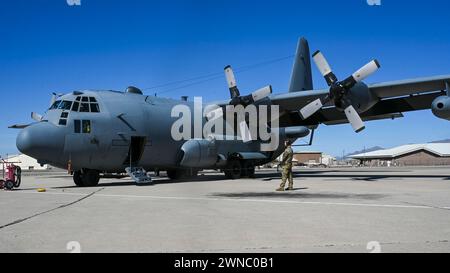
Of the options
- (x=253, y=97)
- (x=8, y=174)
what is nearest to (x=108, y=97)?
(x=8, y=174)

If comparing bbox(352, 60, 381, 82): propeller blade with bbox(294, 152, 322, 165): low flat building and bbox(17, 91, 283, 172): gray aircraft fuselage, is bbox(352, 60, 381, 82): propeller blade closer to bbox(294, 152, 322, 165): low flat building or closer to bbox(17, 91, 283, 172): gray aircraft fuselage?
bbox(17, 91, 283, 172): gray aircraft fuselage

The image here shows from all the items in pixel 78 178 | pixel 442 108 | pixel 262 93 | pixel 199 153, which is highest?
pixel 262 93

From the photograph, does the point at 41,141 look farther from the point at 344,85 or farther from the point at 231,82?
the point at 344,85

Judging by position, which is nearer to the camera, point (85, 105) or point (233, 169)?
point (85, 105)

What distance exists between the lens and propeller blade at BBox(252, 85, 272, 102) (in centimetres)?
2359

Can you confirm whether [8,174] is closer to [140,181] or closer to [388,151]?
[140,181]

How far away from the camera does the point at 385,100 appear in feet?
80.6

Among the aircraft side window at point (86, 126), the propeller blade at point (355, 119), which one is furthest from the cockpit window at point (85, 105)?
the propeller blade at point (355, 119)

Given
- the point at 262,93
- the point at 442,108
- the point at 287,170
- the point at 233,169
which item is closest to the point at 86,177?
the point at 287,170

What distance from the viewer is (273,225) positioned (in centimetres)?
773

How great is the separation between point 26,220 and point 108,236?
9.23 feet

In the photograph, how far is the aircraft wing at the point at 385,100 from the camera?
67.7 ft

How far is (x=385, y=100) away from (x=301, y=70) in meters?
8.19

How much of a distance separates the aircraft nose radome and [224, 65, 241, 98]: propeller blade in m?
11.0
